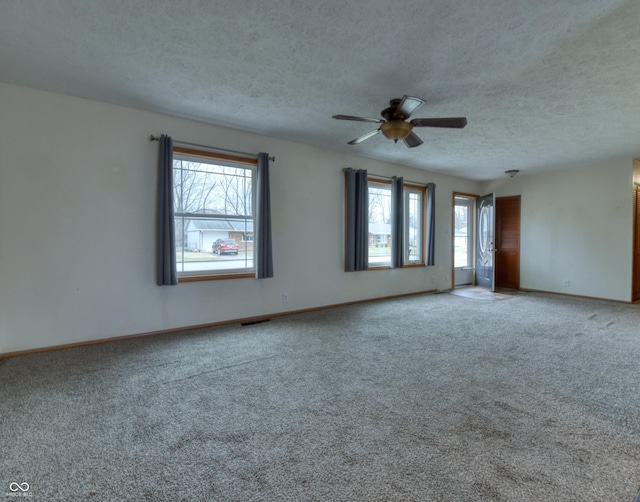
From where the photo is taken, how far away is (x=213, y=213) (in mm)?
4078

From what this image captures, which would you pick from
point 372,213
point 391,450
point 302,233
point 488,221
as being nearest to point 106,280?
point 302,233

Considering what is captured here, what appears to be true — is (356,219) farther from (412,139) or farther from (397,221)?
(412,139)

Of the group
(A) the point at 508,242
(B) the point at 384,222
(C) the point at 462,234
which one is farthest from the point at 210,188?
(A) the point at 508,242

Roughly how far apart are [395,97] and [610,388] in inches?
120

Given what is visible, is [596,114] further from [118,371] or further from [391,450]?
[118,371]

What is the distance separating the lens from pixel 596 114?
11.6 ft

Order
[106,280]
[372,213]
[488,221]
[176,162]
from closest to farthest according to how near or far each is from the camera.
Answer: [106,280] → [176,162] → [372,213] → [488,221]

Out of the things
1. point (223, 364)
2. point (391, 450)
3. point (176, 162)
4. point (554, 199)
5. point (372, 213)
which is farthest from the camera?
point (554, 199)

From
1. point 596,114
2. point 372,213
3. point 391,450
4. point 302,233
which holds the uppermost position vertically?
point 596,114

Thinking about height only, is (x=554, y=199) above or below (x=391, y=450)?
above

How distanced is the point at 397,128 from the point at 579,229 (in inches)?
205

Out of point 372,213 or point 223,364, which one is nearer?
point 223,364

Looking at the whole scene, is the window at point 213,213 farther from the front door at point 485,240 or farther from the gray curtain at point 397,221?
the front door at point 485,240

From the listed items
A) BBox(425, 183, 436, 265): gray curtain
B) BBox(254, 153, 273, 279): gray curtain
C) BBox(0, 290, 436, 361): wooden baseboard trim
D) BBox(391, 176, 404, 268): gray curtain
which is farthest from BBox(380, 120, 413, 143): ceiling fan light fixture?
BBox(425, 183, 436, 265): gray curtain
